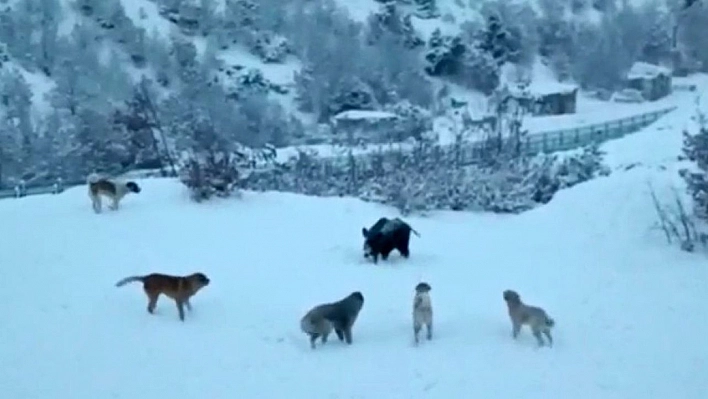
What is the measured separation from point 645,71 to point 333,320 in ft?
115

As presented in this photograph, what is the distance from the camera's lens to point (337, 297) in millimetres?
8820

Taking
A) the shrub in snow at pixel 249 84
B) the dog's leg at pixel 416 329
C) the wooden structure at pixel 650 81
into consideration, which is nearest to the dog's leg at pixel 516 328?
the dog's leg at pixel 416 329

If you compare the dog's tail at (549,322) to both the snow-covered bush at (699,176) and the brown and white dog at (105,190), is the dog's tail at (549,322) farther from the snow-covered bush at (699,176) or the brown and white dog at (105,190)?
the brown and white dog at (105,190)

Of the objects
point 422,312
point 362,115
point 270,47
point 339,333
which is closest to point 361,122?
point 362,115

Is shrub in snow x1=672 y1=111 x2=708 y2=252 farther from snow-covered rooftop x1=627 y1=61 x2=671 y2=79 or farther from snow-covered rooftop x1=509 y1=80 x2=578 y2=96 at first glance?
snow-covered rooftop x1=627 y1=61 x2=671 y2=79

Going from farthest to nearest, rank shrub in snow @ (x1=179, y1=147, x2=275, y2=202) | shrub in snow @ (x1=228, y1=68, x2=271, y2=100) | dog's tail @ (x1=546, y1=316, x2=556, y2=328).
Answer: shrub in snow @ (x1=228, y1=68, x2=271, y2=100), shrub in snow @ (x1=179, y1=147, x2=275, y2=202), dog's tail @ (x1=546, y1=316, x2=556, y2=328)

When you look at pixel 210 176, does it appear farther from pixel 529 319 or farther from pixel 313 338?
pixel 529 319

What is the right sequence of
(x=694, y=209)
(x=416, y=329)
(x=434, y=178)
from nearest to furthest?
(x=416, y=329) → (x=694, y=209) → (x=434, y=178)

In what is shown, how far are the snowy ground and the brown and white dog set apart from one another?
22 cm

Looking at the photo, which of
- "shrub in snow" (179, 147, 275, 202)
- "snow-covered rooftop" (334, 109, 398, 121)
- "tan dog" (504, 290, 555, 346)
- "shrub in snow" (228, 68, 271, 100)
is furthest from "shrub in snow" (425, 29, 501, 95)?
"tan dog" (504, 290, 555, 346)

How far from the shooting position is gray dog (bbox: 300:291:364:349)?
7582 millimetres

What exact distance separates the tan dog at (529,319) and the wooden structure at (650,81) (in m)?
32.7

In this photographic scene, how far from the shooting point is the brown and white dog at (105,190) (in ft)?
38.2

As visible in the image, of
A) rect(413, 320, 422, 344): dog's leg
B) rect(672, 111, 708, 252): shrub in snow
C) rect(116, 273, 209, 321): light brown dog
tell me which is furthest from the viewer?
rect(672, 111, 708, 252): shrub in snow
